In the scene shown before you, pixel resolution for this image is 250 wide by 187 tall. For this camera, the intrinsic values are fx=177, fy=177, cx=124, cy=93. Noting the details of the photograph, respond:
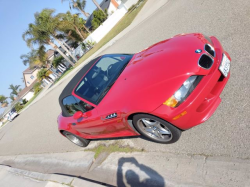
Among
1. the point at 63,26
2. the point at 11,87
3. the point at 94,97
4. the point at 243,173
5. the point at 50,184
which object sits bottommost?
the point at 243,173

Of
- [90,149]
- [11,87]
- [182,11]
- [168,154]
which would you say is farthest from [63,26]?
[11,87]

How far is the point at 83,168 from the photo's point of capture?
3.88m

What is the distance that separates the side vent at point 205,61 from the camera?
100 inches

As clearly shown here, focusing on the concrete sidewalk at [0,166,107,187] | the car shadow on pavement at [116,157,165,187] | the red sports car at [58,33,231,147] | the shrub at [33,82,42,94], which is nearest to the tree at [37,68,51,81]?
the shrub at [33,82,42,94]

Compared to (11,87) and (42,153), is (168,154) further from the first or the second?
(11,87)

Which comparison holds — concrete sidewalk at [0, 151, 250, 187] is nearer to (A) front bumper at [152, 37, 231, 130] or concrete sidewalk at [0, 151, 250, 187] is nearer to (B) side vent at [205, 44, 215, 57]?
(A) front bumper at [152, 37, 231, 130]

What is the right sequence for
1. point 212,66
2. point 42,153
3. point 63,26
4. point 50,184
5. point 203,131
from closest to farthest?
1. point 212,66
2. point 203,131
3. point 50,184
4. point 42,153
5. point 63,26

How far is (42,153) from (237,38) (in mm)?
6485

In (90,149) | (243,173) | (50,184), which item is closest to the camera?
(243,173)

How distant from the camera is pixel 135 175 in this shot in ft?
9.28

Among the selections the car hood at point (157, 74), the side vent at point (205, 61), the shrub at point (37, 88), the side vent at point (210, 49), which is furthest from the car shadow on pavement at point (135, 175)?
the shrub at point (37, 88)

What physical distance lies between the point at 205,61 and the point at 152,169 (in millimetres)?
1816

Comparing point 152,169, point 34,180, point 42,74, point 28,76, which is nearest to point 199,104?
point 152,169

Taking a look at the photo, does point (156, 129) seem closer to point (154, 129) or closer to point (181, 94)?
point (154, 129)
